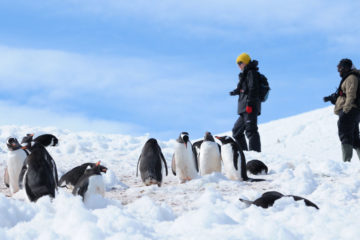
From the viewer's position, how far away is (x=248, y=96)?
10141 mm

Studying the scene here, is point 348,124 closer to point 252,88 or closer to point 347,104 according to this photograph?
point 347,104

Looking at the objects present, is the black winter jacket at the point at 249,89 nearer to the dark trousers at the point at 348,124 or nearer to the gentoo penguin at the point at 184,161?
the dark trousers at the point at 348,124

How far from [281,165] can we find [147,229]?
5327 millimetres

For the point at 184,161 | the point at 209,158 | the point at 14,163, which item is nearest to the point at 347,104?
the point at 209,158

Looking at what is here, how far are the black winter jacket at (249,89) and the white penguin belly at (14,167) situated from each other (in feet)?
15.4

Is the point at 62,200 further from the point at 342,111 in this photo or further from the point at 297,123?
the point at 297,123

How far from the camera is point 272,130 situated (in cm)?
2156

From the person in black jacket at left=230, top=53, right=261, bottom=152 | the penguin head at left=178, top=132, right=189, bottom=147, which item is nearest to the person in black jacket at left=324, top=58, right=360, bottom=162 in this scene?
the person in black jacket at left=230, top=53, right=261, bottom=152

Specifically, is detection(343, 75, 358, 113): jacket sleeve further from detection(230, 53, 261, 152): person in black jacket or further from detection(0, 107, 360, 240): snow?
detection(230, 53, 261, 152): person in black jacket

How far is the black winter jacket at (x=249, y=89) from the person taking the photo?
10.1 meters

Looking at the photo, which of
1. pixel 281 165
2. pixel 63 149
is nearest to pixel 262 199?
pixel 281 165

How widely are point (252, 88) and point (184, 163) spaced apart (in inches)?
122

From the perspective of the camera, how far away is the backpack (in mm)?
10273

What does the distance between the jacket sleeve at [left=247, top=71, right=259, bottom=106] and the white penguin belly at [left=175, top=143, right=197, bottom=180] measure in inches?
114
